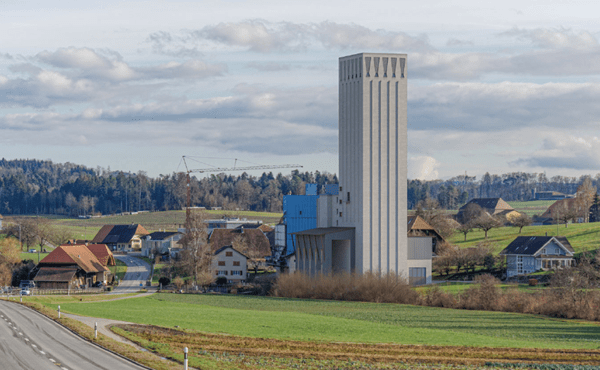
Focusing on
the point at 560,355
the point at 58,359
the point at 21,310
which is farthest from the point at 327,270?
the point at 58,359

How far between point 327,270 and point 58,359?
5333 centimetres

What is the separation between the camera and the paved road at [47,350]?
85.1 feet


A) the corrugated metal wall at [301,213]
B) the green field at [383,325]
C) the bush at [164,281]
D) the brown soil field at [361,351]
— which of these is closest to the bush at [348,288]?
the green field at [383,325]

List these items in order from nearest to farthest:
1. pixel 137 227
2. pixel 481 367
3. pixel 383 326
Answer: pixel 481 367, pixel 383 326, pixel 137 227

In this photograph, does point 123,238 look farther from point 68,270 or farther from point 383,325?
point 383,325

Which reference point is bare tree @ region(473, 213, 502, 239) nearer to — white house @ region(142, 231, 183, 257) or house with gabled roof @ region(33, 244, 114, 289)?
white house @ region(142, 231, 183, 257)

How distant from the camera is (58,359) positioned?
1069 inches

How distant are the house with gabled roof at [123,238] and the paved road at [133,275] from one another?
51.2ft

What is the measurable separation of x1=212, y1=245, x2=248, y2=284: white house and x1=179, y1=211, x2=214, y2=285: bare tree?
131 centimetres

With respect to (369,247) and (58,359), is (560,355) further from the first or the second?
(369,247)

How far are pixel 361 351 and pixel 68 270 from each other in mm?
65429

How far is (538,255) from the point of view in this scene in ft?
294

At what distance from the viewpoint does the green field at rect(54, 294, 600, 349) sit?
39.4 meters

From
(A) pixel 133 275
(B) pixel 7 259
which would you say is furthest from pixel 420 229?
(B) pixel 7 259
